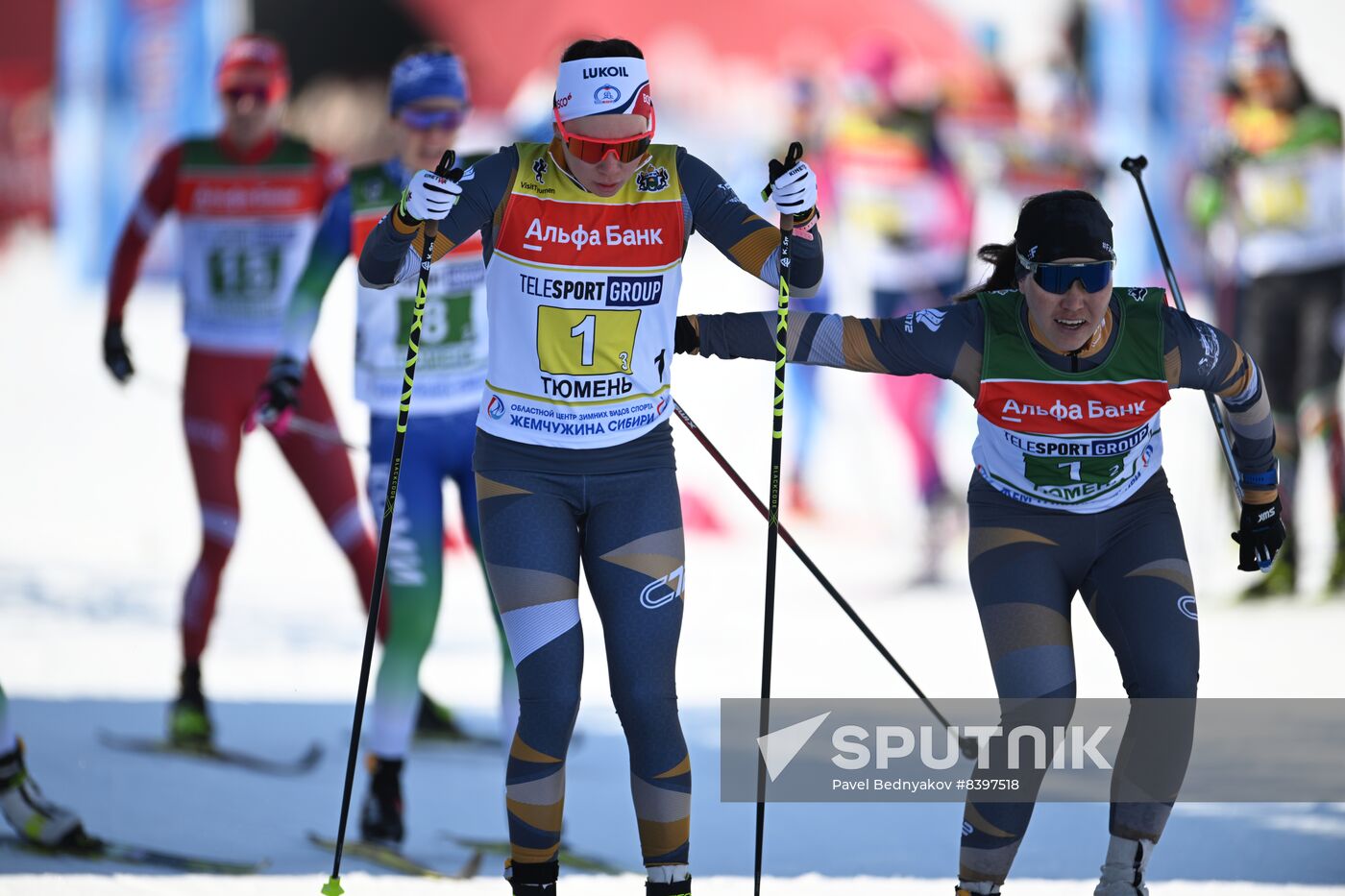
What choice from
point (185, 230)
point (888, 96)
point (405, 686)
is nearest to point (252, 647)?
point (185, 230)

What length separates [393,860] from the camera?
5312 millimetres

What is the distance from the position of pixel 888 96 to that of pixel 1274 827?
5976 millimetres

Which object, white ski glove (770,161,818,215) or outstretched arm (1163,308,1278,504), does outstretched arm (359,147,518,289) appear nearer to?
white ski glove (770,161,818,215)

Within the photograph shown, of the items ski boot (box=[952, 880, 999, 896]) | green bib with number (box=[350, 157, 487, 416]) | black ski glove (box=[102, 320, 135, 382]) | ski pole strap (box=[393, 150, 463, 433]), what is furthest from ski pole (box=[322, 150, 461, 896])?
black ski glove (box=[102, 320, 135, 382])

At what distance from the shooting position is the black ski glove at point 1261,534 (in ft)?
14.5

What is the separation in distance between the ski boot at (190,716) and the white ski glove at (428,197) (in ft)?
11.1

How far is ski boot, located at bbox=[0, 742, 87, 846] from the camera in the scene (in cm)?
522

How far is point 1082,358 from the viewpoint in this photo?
4152 millimetres

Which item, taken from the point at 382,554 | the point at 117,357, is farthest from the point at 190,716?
the point at 382,554

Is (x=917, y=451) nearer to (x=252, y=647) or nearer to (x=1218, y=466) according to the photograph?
(x=1218, y=466)

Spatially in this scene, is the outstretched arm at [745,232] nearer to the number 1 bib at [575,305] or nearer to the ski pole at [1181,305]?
the number 1 bib at [575,305]

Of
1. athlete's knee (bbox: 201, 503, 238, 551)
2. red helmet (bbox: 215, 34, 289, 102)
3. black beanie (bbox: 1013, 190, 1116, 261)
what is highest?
red helmet (bbox: 215, 34, 289, 102)

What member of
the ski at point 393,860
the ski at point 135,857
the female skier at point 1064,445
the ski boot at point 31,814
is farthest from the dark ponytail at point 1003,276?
the ski boot at point 31,814

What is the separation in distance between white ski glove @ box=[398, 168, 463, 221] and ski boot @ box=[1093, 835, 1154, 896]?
7.24 ft
